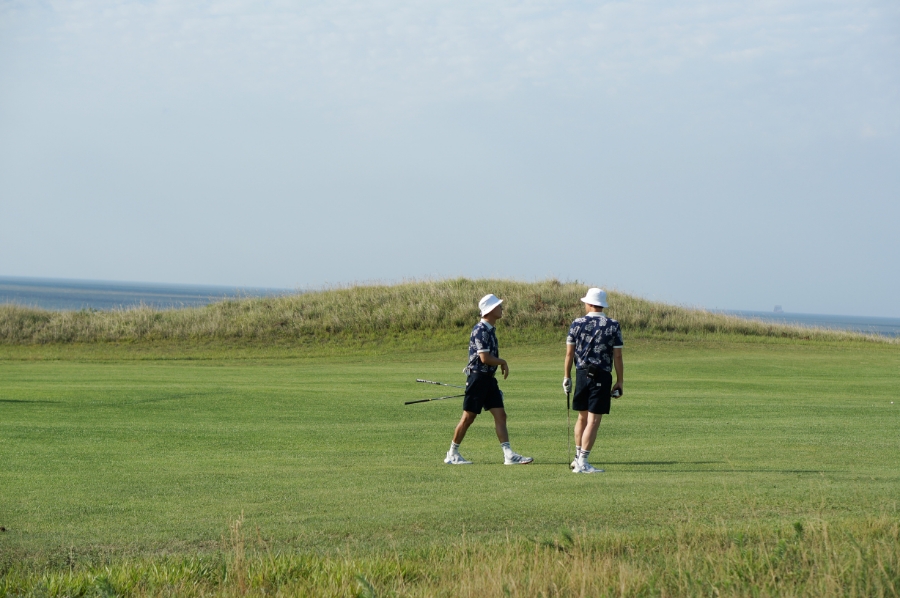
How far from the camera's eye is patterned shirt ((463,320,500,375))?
10.3 meters

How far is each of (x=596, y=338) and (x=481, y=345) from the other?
4.27 ft

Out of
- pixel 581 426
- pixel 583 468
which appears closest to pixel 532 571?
pixel 583 468

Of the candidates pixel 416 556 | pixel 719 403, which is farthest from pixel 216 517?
pixel 719 403

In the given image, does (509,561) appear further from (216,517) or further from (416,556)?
(216,517)

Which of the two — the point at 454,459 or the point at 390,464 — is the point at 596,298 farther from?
the point at 390,464

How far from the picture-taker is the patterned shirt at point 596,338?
10000 mm

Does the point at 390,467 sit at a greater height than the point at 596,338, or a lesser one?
lesser

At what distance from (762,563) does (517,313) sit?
3517 cm

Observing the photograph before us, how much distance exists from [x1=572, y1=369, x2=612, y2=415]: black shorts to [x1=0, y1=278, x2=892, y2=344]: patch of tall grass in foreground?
28693mm

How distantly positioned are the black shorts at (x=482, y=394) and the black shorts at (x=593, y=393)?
945 millimetres

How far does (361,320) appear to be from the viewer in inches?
1660

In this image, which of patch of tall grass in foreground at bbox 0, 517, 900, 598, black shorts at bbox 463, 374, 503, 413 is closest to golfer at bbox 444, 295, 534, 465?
black shorts at bbox 463, 374, 503, 413

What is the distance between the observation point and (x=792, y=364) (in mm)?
28656

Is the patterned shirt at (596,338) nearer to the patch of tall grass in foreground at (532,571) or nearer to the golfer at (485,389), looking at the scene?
the golfer at (485,389)
